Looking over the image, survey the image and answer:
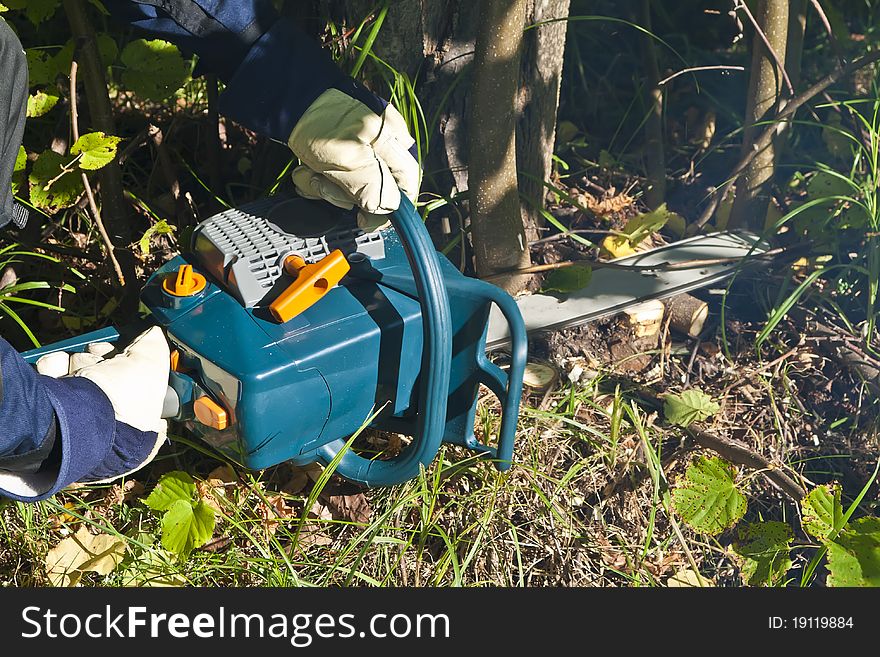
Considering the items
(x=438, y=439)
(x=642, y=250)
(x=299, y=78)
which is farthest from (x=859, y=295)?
(x=299, y=78)

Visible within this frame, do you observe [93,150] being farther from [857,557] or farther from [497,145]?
[857,557]

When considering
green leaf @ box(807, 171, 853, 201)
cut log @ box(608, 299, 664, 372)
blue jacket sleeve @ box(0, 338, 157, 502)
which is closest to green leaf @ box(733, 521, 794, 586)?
cut log @ box(608, 299, 664, 372)

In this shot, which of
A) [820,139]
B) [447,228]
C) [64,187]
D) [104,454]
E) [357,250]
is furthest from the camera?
[820,139]

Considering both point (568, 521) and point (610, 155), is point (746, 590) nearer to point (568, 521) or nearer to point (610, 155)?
point (568, 521)

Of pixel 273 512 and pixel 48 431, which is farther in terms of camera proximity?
pixel 273 512

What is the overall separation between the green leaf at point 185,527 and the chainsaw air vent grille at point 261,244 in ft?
1.40

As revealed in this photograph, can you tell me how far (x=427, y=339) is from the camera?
4.98ft

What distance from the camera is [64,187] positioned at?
180 centimetres

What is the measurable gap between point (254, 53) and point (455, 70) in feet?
2.03

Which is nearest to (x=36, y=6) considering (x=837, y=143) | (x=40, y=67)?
(x=40, y=67)

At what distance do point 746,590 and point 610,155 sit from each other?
58.6 inches

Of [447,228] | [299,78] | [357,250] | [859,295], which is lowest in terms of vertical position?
[859,295]

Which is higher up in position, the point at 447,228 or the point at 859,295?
the point at 447,228

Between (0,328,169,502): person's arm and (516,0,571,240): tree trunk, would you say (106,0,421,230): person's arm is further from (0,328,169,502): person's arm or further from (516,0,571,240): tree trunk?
(516,0,571,240): tree trunk
